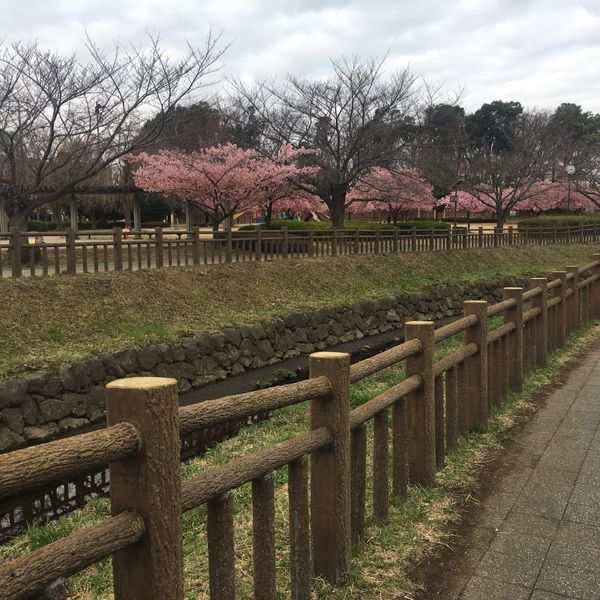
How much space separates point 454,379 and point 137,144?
1223 centimetres

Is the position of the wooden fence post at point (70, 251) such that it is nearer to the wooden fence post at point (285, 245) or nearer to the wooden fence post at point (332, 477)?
the wooden fence post at point (285, 245)

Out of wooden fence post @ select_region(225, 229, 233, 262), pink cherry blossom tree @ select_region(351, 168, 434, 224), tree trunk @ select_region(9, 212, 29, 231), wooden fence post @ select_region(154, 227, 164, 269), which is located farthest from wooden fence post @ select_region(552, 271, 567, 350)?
pink cherry blossom tree @ select_region(351, 168, 434, 224)

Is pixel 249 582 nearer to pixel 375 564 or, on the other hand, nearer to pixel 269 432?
pixel 375 564

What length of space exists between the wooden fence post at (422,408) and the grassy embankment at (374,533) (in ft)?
0.39

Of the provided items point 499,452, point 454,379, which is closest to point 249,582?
point 454,379

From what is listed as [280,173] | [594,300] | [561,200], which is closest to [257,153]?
[280,173]

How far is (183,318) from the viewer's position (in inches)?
446

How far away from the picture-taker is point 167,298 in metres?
11.7

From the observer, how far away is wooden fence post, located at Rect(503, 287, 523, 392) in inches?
211

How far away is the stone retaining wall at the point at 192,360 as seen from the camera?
7.54m

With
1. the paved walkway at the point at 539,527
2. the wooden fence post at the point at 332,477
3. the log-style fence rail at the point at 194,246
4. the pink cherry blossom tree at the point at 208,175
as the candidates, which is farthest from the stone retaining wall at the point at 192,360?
the pink cherry blossom tree at the point at 208,175

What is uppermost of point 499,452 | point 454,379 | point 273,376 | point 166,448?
point 166,448

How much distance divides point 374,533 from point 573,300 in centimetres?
672

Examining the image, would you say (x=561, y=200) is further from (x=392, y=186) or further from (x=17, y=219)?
(x=17, y=219)
